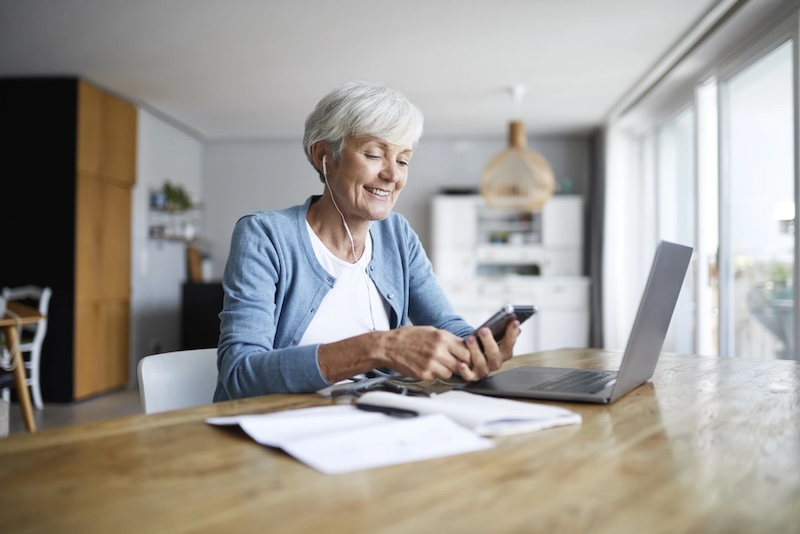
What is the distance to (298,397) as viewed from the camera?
118cm

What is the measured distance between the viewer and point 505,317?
1267mm

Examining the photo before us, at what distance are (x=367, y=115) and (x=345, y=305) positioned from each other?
1.39 ft

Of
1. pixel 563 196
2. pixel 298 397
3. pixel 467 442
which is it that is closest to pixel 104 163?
pixel 563 196

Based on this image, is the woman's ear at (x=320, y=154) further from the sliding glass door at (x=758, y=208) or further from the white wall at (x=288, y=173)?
the white wall at (x=288, y=173)

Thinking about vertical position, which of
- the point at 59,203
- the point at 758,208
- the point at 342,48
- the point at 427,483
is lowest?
the point at 427,483

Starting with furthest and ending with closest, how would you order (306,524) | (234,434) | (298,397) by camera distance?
1. (298,397)
2. (234,434)
3. (306,524)

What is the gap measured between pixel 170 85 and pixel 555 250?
413 centimetres

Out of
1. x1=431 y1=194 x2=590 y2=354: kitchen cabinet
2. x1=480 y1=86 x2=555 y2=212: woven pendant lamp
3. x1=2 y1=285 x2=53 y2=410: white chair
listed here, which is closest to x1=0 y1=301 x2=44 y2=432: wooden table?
x1=2 y1=285 x2=53 y2=410: white chair

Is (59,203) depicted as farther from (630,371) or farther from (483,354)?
(630,371)

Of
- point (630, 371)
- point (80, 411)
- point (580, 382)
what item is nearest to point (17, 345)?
point (80, 411)

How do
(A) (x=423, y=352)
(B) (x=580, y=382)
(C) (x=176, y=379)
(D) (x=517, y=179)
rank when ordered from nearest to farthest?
(A) (x=423, y=352) → (B) (x=580, y=382) → (C) (x=176, y=379) → (D) (x=517, y=179)

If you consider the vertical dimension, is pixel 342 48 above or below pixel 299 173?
above

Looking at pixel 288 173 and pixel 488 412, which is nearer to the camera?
pixel 488 412

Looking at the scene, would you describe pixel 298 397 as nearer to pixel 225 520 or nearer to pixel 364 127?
pixel 225 520
